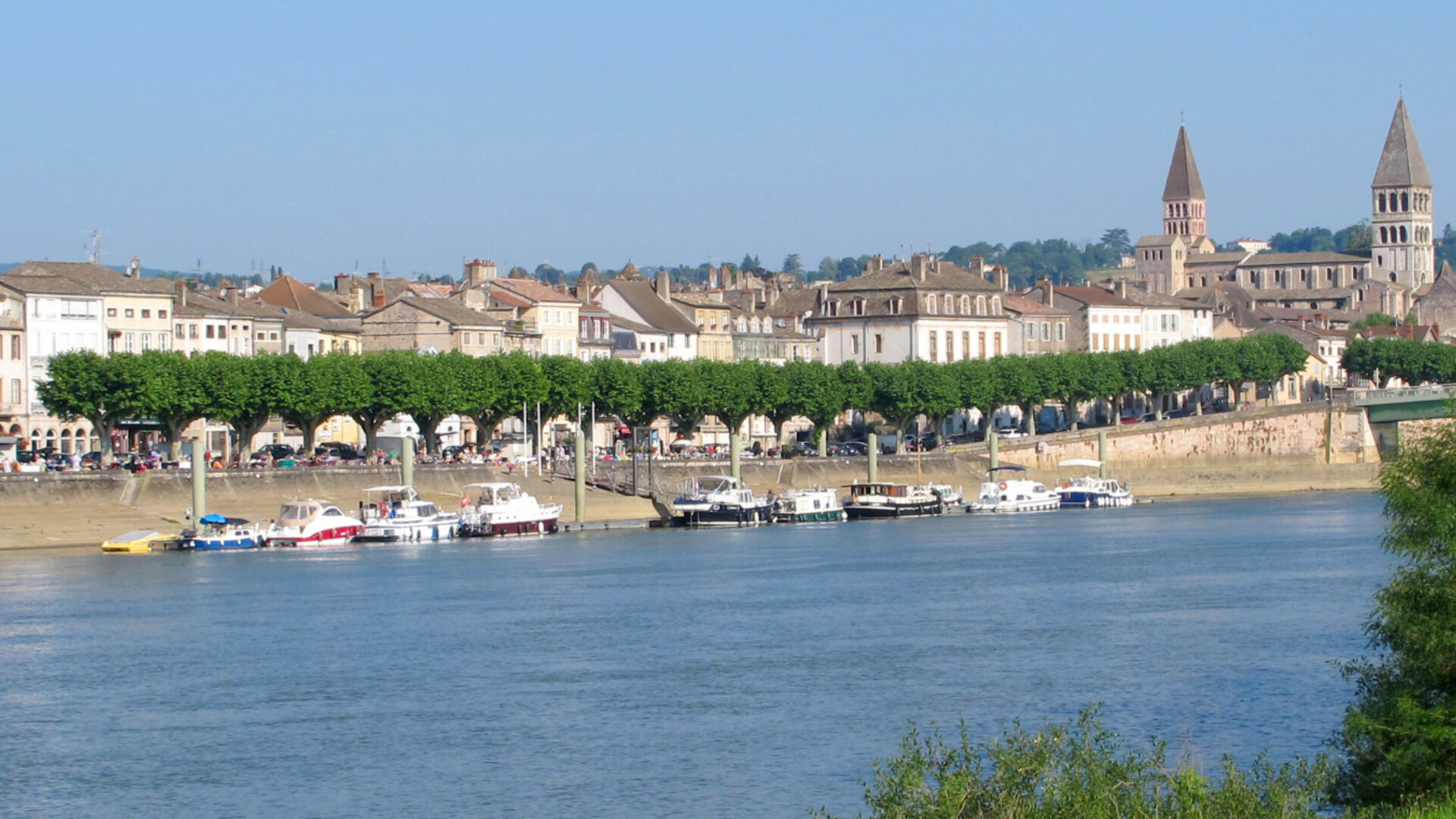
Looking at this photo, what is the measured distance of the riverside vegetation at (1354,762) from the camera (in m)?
20.4

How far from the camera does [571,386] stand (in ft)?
314

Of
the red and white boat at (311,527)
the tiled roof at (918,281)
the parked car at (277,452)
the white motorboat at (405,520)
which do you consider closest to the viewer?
the red and white boat at (311,527)

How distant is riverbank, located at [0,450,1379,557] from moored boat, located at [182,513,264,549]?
2.61 meters

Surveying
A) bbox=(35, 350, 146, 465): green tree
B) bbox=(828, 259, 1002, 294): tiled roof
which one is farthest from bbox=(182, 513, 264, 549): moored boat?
bbox=(828, 259, 1002, 294): tiled roof

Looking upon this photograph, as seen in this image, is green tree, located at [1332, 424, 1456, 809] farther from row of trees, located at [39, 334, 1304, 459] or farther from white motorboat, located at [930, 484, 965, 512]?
white motorboat, located at [930, 484, 965, 512]

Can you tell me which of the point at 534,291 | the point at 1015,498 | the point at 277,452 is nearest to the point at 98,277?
the point at 277,452

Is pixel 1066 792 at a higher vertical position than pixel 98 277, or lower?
lower

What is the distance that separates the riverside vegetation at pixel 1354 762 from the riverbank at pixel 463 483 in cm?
4997

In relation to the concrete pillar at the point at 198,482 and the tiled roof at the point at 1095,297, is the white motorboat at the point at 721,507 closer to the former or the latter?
the concrete pillar at the point at 198,482

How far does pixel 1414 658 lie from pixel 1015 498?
244 feet

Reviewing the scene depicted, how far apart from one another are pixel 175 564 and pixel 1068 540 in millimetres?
31372

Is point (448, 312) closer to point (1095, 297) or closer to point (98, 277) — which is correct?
point (98, 277)

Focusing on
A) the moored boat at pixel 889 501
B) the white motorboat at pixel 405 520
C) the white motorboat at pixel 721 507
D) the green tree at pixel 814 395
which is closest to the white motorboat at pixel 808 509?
the white motorboat at pixel 721 507

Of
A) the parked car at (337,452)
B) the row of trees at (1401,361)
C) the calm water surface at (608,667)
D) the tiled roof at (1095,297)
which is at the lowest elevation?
the calm water surface at (608,667)
